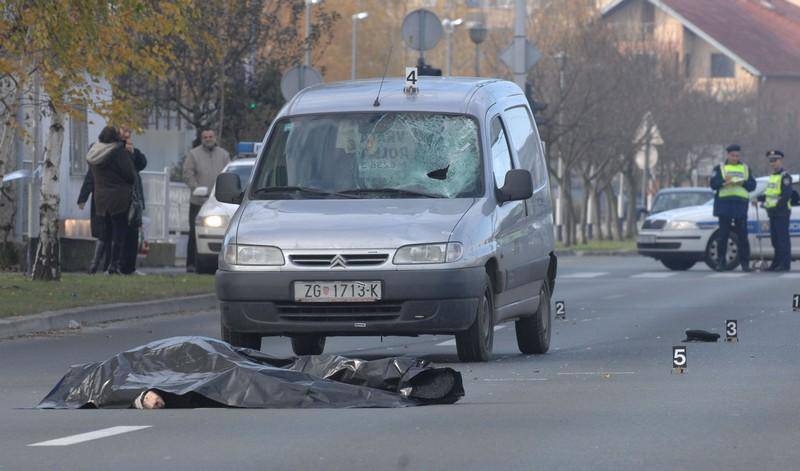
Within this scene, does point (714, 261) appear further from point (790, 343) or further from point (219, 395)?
point (219, 395)

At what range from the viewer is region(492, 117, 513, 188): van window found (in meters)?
14.6

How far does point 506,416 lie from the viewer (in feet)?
33.7

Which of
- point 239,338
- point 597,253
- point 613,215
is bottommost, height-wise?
point 613,215

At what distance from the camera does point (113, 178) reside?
25.5 m

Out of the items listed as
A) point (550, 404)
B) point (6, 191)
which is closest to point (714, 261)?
point (6, 191)

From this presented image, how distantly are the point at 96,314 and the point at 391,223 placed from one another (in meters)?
6.65

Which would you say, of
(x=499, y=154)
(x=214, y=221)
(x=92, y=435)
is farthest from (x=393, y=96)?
(x=214, y=221)

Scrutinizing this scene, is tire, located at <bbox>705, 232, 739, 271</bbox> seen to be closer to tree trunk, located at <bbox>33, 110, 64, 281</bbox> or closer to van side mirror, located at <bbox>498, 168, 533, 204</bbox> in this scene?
tree trunk, located at <bbox>33, 110, 64, 281</bbox>

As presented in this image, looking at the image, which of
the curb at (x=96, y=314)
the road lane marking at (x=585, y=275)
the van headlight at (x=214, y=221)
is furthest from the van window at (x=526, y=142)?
the road lane marking at (x=585, y=275)

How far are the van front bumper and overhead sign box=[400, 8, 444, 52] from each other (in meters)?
20.0

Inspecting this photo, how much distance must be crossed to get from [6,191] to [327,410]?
53.9 feet

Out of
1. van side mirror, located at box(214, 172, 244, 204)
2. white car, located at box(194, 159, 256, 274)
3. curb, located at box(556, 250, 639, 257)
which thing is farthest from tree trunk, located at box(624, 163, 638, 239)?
van side mirror, located at box(214, 172, 244, 204)

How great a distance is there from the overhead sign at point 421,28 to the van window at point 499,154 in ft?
59.9

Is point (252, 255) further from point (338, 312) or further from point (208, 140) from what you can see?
point (208, 140)
